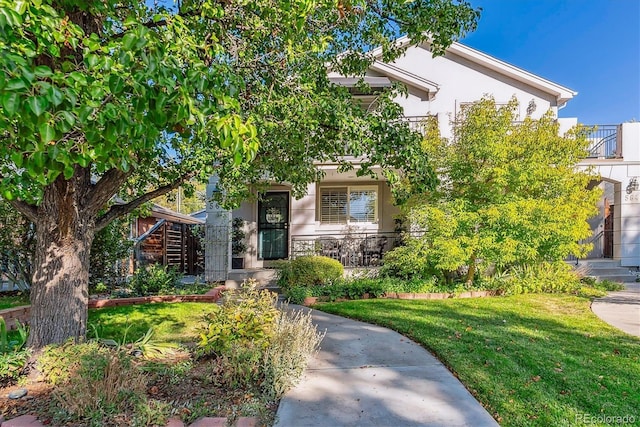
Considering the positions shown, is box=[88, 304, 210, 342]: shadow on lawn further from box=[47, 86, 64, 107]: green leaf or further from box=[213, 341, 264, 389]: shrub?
box=[47, 86, 64, 107]: green leaf

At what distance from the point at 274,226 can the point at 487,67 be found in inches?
394

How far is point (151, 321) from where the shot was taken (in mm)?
5852

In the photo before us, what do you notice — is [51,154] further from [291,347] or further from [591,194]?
[591,194]

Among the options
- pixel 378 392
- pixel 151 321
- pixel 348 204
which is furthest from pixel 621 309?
pixel 151 321

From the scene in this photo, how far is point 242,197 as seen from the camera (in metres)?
7.19

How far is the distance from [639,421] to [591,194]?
7265 millimetres

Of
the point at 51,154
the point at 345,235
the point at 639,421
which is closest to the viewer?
the point at 51,154

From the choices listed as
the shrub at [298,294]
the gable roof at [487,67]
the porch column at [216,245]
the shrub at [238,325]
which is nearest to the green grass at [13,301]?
the porch column at [216,245]

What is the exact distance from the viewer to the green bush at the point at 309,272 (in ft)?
29.0

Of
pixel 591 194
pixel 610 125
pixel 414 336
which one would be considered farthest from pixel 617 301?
pixel 610 125

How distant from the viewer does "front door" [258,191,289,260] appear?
12.0m

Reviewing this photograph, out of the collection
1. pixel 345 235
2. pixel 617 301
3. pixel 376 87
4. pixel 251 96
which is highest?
pixel 376 87

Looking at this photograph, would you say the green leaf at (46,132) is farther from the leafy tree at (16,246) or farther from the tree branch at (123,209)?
the leafy tree at (16,246)

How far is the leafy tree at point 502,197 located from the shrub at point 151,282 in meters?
5.86
